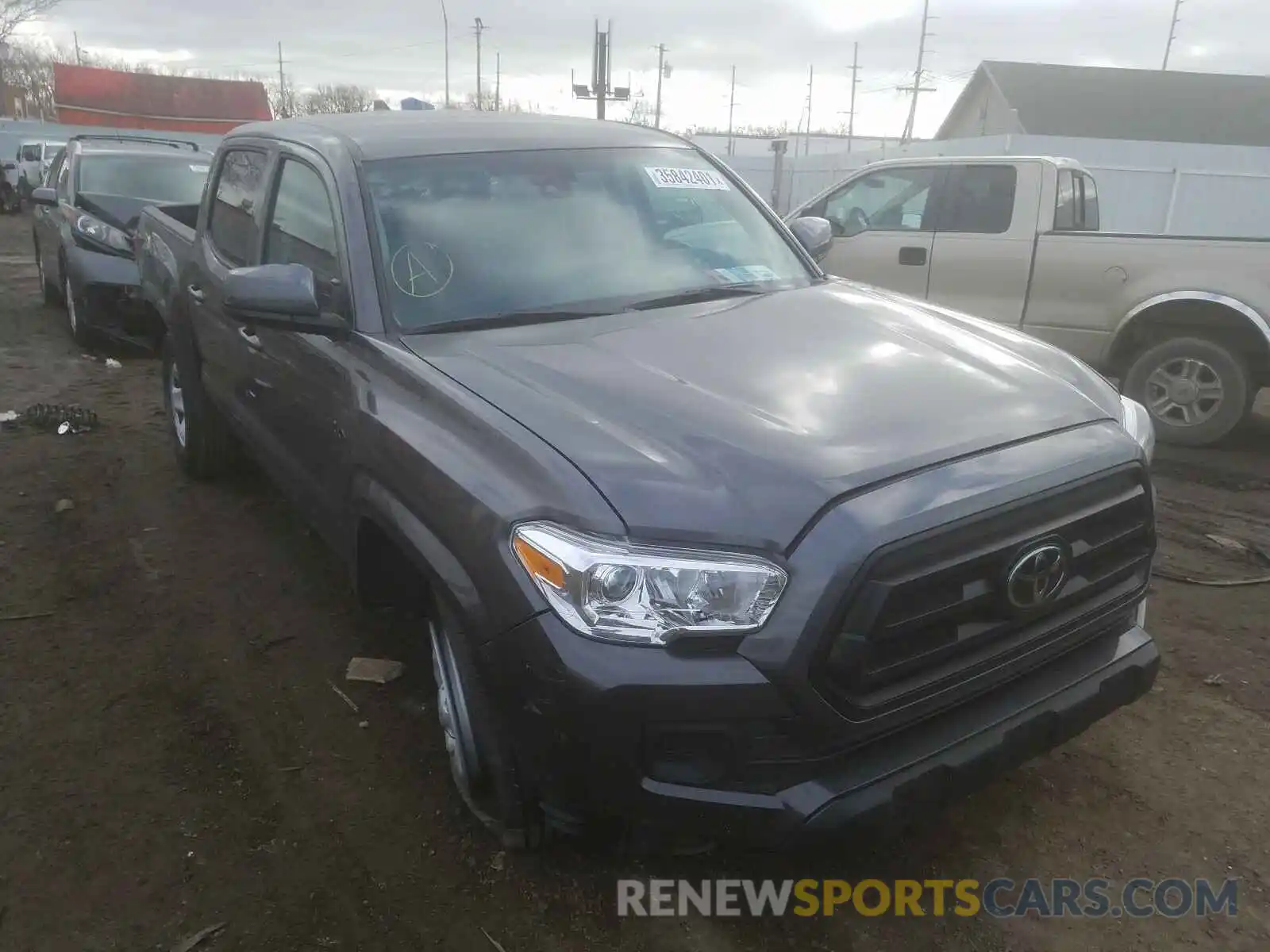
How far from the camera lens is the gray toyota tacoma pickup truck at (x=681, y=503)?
1992 millimetres

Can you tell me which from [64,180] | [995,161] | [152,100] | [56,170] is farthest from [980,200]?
[152,100]

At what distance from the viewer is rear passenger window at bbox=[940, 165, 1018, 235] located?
281 inches

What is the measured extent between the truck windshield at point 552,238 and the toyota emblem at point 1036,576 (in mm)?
1477

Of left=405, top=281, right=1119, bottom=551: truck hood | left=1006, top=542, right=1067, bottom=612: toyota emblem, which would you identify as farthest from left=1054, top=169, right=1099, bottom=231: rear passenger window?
left=1006, top=542, right=1067, bottom=612: toyota emblem

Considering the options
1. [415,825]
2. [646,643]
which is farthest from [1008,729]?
[415,825]

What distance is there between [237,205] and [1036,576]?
3.65 meters

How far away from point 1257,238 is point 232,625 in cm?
616

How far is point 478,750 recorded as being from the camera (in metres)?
2.48

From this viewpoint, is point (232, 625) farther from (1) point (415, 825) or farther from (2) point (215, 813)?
(1) point (415, 825)

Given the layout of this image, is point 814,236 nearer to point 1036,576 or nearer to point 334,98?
point 1036,576

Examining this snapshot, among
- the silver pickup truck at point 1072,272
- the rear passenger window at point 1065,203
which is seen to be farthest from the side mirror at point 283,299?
the rear passenger window at point 1065,203

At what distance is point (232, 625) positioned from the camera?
12.9ft

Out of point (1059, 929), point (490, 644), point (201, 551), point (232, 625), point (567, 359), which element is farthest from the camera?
point (201, 551)

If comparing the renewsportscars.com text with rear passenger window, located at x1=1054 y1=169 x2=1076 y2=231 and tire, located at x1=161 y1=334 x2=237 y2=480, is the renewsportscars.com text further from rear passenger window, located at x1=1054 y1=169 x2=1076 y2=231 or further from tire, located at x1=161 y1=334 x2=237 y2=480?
rear passenger window, located at x1=1054 y1=169 x2=1076 y2=231
